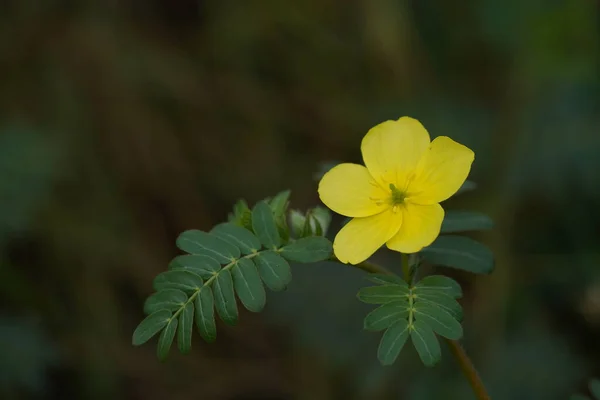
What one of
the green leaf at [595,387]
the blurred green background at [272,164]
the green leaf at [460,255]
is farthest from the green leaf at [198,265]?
the blurred green background at [272,164]

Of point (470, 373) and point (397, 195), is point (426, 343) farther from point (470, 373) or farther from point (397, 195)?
point (397, 195)

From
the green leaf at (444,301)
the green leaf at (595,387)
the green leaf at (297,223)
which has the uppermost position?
the green leaf at (297,223)

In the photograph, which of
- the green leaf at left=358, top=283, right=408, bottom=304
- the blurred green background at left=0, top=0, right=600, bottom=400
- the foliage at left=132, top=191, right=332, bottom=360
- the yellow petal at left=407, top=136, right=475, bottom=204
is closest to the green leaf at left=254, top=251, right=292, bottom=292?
the foliage at left=132, top=191, right=332, bottom=360

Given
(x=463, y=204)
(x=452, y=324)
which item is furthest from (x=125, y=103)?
(x=452, y=324)

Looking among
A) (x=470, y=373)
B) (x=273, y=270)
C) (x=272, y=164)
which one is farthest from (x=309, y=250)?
(x=272, y=164)

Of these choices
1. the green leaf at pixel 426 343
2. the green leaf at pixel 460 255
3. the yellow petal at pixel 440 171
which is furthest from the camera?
the green leaf at pixel 460 255

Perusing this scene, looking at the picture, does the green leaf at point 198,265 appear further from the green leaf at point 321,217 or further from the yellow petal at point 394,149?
the yellow petal at point 394,149

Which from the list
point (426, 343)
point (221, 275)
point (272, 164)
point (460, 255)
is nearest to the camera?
point (426, 343)

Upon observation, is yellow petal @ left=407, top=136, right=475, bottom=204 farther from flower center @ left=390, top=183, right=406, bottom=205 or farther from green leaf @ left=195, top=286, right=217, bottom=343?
green leaf @ left=195, top=286, right=217, bottom=343
